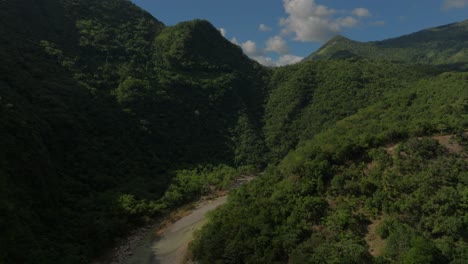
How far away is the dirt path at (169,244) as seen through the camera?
102 ft

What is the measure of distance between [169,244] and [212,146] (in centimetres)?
2912

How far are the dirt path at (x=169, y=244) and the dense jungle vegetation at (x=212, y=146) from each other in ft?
10.1

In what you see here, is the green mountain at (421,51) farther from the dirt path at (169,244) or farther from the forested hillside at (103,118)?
the dirt path at (169,244)

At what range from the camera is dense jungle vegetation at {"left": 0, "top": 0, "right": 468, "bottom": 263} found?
23688 mm

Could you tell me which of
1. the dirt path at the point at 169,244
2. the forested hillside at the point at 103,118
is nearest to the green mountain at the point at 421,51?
the forested hillside at the point at 103,118

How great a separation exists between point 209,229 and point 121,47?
58.9m

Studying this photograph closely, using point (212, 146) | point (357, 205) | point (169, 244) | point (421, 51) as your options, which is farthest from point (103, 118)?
point (421, 51)

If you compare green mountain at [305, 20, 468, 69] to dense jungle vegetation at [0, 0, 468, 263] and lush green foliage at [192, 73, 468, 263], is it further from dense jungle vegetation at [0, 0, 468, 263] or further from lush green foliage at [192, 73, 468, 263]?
lush green foliage at [192, 73, 468, 263]

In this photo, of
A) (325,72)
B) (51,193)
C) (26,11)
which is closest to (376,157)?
(51,193)

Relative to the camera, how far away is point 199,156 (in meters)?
57.1

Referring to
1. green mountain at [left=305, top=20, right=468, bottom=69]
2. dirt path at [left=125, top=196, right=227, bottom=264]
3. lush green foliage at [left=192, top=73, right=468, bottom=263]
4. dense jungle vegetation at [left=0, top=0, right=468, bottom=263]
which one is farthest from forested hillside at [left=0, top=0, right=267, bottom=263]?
green mountain at [left=305, top=20, right=468, bottom=69]

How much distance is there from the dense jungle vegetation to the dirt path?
10.1ft

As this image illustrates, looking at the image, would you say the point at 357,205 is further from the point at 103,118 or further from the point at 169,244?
the point at 103,118

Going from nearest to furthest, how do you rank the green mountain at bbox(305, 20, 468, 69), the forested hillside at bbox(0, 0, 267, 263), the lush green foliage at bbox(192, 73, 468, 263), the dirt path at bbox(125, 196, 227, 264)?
the lush green foliage at bbox(192, 73, 468, 263), the forested hillside at bbox(0, 0, 267, 263), the dirt path at bbox(125, 196, 227, 264), the green mountain at bbox(305, 20, 468, 69)
